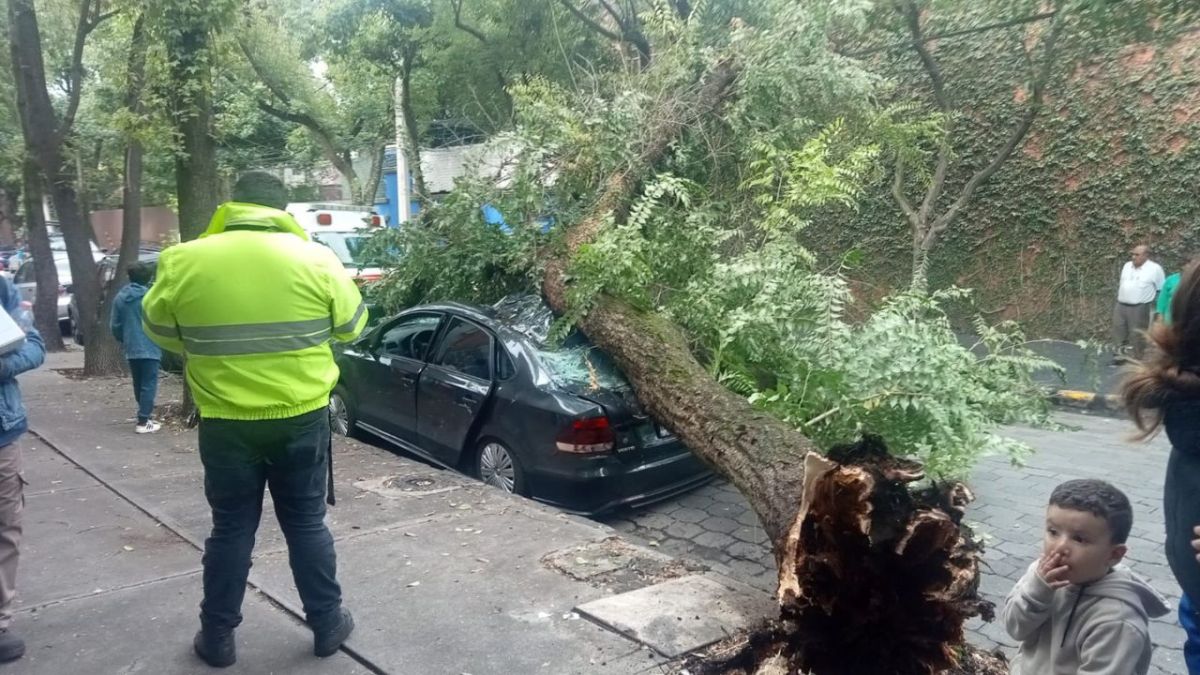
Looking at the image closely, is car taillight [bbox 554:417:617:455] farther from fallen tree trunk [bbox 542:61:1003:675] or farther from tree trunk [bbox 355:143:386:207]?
tree trunk [bbox 355:143:386:207]

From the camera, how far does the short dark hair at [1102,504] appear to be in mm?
2404

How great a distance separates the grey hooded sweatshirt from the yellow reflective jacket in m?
2.53

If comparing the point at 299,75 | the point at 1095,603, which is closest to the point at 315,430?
the point at 1095,603

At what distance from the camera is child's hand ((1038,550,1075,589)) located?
2.42m

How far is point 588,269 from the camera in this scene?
6629 millimetres

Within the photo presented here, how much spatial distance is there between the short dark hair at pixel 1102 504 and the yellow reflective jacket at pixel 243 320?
2.58 m

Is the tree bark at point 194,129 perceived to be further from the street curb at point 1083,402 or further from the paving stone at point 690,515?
the street curb at point 1083,402

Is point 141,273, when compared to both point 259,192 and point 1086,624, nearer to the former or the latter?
point 259,192

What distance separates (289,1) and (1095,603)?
65.8 ft

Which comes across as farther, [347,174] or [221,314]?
[347,174]

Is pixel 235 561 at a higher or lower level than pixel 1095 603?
lower

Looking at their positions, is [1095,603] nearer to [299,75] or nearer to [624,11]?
[624,11]

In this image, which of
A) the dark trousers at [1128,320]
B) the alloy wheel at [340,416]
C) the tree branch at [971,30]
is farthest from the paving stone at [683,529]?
the dark trousers at [1128,320]

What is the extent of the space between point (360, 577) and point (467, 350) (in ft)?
8.19
